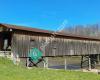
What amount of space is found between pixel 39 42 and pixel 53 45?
2.40 m

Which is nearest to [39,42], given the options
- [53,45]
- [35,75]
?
[53,45]

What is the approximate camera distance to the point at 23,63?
24.7m

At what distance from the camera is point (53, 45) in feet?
93.2

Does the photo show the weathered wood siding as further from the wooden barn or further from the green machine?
the green machine

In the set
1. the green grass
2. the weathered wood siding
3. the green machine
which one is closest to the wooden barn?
the weathered wood siding

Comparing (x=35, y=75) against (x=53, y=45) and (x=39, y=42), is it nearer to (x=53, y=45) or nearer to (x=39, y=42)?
(x=39, y=42)

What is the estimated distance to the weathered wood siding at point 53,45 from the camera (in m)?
24.7

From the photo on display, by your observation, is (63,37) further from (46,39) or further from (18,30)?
(18,30)

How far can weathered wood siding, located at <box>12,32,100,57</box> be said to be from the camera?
2469 centimetres

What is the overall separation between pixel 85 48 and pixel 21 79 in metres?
22.8

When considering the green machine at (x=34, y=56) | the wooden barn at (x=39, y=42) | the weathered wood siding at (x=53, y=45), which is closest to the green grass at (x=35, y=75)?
the wooden barn at (x=39, y=42)

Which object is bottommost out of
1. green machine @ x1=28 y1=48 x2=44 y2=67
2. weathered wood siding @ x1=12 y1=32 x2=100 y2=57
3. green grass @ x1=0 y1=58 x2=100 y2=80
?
green grass @ x1=0 y1=58 x2=100 y2=80

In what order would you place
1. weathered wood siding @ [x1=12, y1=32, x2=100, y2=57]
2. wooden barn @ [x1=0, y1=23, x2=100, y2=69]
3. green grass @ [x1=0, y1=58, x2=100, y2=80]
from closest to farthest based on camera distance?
green grass @ [x1=0, y1=58, x2=100, y2=80], wooden barn @ [x1=0, y1=23, x2=100, y2=69], weathered wood siding @ [x1=12, y1=32, x2=100, y2=57]

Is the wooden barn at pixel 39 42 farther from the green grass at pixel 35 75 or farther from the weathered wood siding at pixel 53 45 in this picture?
the green grass at pixel 35 75
